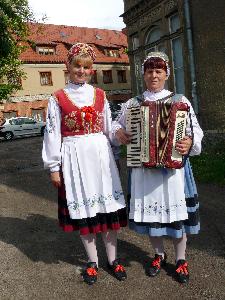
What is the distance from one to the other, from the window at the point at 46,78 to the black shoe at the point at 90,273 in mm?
31378

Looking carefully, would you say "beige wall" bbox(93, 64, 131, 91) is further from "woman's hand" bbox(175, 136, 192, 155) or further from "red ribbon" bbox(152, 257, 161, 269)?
"woman's hand" bbox(175, 136, 192, 155)

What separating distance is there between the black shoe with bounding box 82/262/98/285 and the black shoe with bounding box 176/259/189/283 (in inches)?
30.4

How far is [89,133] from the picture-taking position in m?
3.45

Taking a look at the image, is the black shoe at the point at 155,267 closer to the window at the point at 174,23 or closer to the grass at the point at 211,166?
the grass at the point at 211,166

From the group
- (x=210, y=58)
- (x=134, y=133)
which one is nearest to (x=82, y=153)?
(x=134, y=133)

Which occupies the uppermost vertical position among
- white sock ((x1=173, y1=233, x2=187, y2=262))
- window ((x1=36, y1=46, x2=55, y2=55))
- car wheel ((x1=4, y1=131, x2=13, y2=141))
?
window ((x1=36, y1=46, x2=55, y2=55))

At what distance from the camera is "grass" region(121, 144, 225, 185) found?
7.20 m

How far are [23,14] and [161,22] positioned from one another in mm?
12443

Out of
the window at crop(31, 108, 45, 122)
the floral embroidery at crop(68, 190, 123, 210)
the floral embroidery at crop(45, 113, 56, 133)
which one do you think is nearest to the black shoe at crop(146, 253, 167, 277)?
the floral embroidery at crop(68, 190, 123, 210)

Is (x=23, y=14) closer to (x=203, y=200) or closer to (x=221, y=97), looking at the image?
(x=221, y=97)

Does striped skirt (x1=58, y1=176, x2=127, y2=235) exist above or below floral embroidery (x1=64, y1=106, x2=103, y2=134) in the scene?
below

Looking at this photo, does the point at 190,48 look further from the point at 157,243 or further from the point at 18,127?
the point at 18,127

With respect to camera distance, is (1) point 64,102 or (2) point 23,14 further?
(2) point 23,14

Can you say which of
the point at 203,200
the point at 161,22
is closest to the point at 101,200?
the point at 203,200
